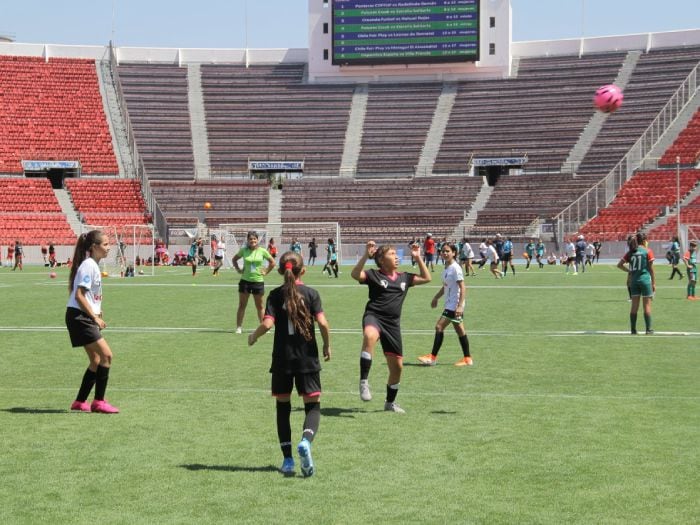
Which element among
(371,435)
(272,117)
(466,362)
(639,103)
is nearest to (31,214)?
(272,117)

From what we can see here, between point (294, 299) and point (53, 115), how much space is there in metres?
71.0

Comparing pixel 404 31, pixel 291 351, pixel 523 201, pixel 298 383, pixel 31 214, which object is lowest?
pixel 298 383

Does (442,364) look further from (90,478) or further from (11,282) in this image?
(11,282)

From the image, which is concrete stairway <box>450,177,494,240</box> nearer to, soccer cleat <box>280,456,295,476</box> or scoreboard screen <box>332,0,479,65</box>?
scoreboard screen <box>332,0,479,65</box>

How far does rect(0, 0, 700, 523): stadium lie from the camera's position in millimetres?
7637

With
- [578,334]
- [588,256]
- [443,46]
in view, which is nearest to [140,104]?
[443,46]

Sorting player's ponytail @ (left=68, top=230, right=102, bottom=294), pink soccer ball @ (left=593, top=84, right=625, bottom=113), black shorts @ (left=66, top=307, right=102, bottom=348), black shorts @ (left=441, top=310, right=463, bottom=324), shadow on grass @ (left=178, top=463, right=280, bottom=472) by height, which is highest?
pink soccer ball @ (left=593, top=84, right=625, bottom=113)

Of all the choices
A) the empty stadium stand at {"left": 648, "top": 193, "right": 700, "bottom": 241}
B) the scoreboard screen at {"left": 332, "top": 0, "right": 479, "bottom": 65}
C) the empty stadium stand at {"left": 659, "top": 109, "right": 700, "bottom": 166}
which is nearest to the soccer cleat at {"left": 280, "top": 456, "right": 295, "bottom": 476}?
the empty stadium stand at {"left": 648, "top": 193, "right": 700, "bottom": 241}

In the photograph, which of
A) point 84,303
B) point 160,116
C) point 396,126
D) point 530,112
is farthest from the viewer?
point 160,116

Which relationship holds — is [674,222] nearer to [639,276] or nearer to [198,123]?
[198,123]

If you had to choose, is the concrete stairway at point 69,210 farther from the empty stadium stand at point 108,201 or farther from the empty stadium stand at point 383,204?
the empty stadium stand at point 383,204

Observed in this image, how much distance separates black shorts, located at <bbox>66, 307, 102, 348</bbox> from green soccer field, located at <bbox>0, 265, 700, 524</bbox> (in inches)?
31.0

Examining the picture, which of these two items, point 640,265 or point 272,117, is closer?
point 640,265

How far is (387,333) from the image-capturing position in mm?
10836
